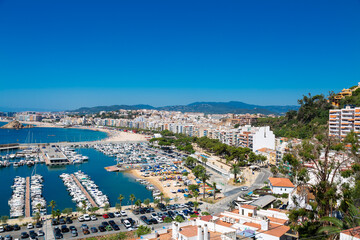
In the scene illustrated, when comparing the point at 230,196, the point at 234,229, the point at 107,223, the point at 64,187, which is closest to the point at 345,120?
the point at 230,196

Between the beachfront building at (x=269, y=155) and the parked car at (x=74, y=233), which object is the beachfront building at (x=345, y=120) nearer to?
the beachfront building at (x=269, y=155)

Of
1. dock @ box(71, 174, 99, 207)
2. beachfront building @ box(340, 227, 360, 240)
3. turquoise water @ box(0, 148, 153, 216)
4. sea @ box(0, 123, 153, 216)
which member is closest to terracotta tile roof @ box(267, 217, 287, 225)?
beachfront building @ box(340, 227, 360, 240)

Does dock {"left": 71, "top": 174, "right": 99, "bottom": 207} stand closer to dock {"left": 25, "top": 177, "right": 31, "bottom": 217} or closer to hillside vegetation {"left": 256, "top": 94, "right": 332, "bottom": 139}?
dock {"left": 25, "top": 177, "right": 31, "bottom": 217}

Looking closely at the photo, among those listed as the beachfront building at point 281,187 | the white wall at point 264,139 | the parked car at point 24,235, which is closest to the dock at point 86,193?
the parked car at point 24,235

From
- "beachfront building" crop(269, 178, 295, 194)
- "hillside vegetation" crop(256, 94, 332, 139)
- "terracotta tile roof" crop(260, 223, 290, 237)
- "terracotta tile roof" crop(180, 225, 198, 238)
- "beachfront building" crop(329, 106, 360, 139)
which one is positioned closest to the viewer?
"terracotta tile roof" crop(180, 225, 198, 238)

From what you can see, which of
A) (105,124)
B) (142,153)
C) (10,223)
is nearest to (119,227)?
(10,223)

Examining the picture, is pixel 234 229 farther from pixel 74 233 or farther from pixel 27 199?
pixel 27 199

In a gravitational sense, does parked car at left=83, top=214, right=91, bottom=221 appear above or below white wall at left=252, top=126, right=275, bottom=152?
below
